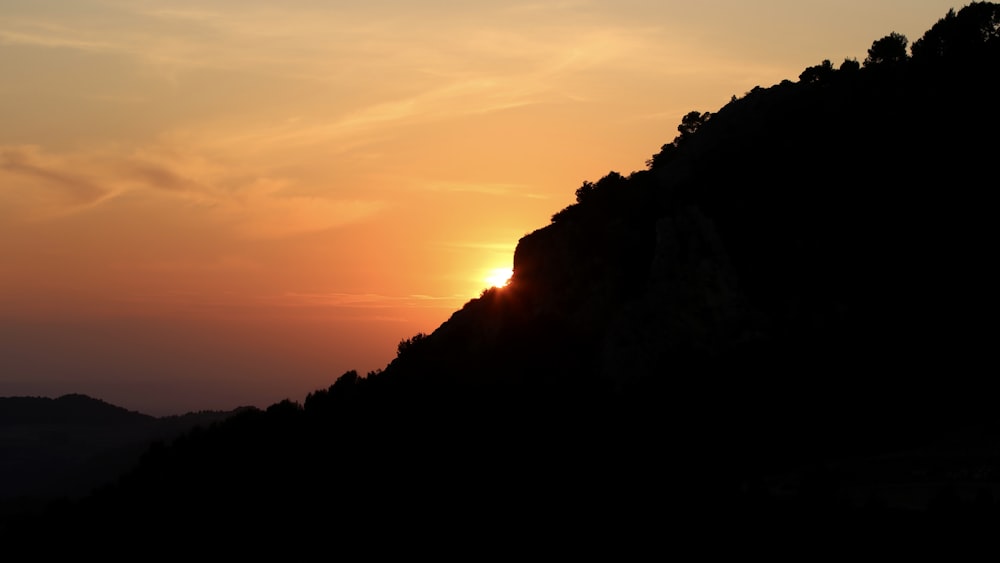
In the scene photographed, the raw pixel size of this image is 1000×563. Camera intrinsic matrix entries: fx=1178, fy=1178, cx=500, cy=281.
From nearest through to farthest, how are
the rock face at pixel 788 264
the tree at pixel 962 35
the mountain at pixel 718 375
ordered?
the mountain at pixel 718 375
the rock face at pixel 788 264
the tree at pixel 962 35

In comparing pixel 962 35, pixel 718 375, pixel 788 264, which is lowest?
pixel 718 375

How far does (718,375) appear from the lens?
71.8 metres

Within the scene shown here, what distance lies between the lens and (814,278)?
246 feet

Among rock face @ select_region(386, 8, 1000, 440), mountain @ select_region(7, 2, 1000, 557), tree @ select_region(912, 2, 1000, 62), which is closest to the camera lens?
mountain @ select_region(7, 2, 1000, 557)

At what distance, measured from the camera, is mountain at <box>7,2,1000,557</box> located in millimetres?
60562

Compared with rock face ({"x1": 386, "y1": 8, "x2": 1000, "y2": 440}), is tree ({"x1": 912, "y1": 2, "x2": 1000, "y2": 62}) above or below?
above

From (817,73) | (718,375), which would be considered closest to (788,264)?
(718,375)

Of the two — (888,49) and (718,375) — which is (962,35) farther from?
(718,375)

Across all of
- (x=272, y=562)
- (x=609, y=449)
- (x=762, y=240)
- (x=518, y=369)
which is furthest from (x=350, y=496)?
(x=762, y=240)

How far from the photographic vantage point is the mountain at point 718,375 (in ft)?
199

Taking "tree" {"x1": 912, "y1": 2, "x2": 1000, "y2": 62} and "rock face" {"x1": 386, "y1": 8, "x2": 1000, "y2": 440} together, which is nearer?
"rock face" {"x1": 386, "y1": 8, "x2": 1000, "y2": 440}

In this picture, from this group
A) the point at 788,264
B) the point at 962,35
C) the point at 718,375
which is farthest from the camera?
the point at 962,35

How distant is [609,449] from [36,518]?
71.1 meters

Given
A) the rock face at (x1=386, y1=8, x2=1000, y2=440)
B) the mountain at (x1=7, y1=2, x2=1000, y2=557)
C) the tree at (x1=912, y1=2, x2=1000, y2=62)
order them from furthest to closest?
1. the tree at (x1=912, y1=2, x2=1000, y2=62)
2. the rock face at (x1=386, y1=8, x2=1000, y2=440)
3. the mountain at (x1=7, y1=2, x2=1000, y2=557)
